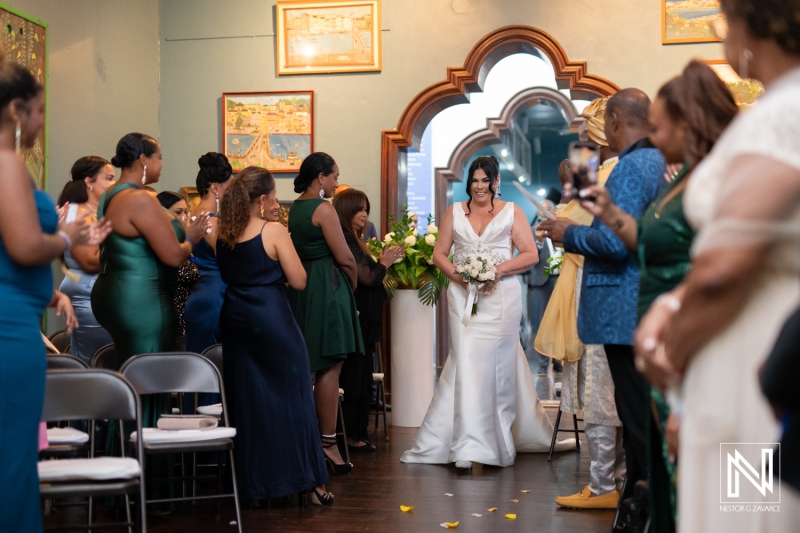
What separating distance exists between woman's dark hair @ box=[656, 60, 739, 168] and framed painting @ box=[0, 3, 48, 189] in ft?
16.5

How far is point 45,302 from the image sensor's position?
2938 millimetres

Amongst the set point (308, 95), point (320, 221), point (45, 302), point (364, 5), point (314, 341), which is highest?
point (364, 5)

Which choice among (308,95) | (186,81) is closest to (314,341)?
(308,95)

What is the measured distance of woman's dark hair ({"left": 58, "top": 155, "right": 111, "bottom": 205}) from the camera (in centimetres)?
590

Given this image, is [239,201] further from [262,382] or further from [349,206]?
[349,206]

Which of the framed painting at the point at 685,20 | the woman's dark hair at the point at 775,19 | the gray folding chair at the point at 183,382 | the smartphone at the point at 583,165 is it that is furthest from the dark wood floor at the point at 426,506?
the framed painting at the point at 685,20

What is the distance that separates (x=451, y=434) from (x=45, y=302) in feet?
12.2

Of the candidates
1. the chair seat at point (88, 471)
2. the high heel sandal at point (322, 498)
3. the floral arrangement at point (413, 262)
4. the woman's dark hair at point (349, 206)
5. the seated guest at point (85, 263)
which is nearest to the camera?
the chair seat at point (88, 471)

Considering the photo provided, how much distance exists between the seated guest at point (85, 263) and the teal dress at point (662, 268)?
3862 millimetres

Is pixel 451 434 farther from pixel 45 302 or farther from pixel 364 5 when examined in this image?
pixel 364 5

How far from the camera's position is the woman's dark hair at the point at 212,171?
5766mm

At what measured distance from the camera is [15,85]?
112 inches

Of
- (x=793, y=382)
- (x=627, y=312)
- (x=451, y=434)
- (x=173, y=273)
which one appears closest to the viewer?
(x=793, y=382)

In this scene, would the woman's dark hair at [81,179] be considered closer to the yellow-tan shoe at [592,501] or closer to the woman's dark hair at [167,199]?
the woman's dark hair at [167,199]
